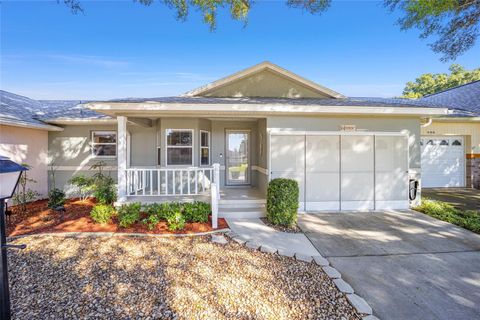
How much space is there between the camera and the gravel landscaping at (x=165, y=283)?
2.88m

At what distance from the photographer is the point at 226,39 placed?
41.0 feet

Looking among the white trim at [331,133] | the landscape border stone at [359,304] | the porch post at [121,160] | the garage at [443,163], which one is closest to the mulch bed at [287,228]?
the landscape border stone at [359,304]

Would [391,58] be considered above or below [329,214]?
above

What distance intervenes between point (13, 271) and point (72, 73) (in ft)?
45.1

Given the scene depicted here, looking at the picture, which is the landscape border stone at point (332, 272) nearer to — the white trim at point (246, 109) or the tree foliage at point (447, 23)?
the white trim at point (246, 109)

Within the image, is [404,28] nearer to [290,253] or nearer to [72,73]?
[290,253]

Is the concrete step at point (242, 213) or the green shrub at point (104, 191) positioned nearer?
the concrete step at point (242, 213)

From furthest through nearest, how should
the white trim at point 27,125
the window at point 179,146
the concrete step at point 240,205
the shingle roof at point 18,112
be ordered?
the window at point 179,146
the shingle roof at point 18,112
the white trim at point 27,125
the concrete step at point 240,205

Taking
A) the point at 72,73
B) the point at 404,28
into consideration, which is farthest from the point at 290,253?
the point at 72,73

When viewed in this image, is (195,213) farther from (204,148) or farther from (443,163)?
(443,163)

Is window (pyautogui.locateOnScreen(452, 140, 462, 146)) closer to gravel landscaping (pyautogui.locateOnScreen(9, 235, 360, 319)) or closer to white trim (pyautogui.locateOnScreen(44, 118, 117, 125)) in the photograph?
gravel landscaping (pyautogui.locateOnScreen(9, 235, 360, 319))

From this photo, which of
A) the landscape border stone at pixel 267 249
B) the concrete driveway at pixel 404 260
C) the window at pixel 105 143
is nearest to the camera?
the concrete driveway at pixel 404 260

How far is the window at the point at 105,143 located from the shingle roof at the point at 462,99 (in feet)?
45.5

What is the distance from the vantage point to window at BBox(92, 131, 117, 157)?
30.7ft
